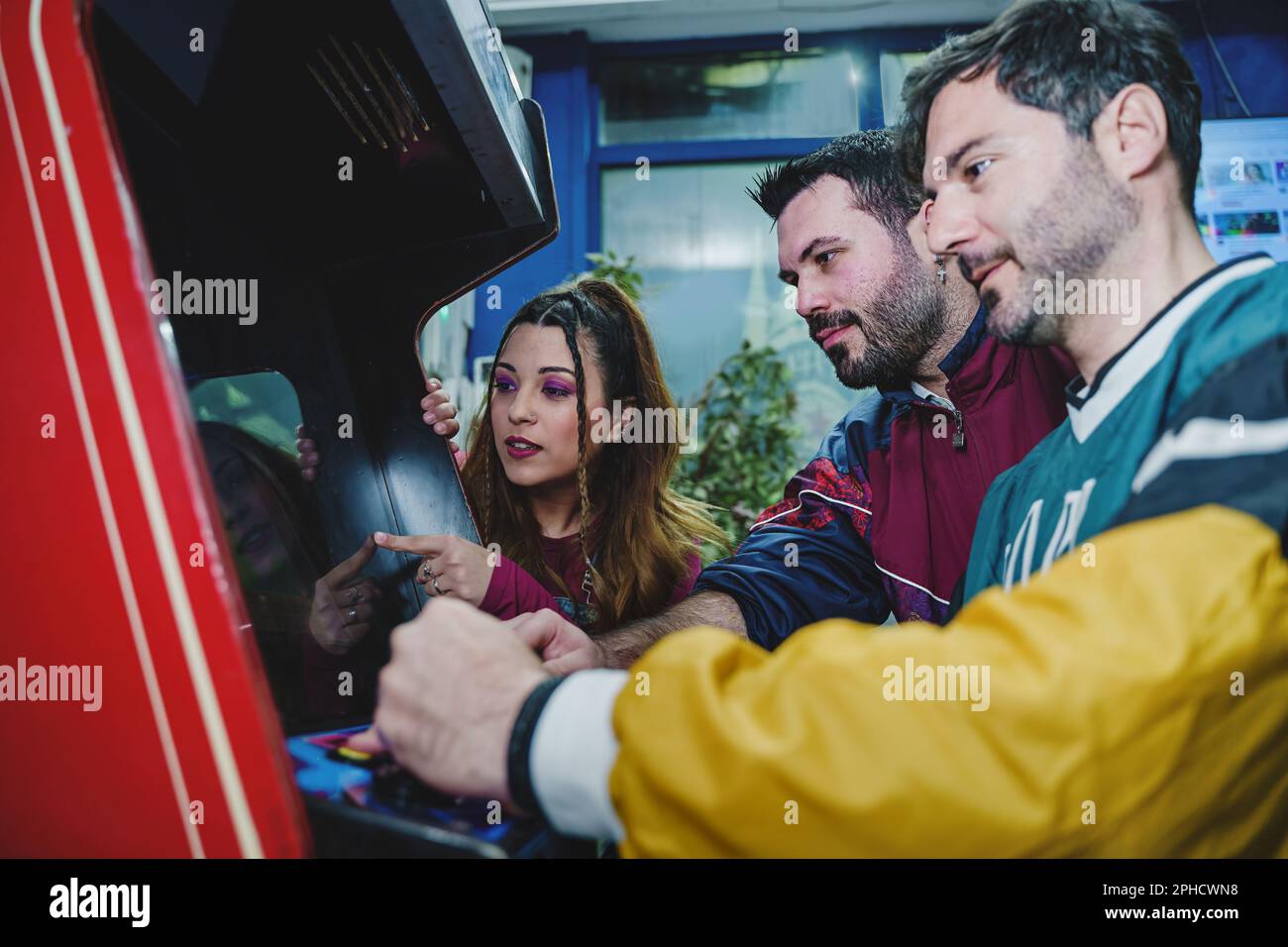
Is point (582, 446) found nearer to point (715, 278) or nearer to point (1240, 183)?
point (1240, 183)

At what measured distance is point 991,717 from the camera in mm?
507

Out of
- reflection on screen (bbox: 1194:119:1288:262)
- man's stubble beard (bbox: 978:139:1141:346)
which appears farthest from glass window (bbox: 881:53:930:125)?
man's stubble beard (bbox: 978:139:1141:346)

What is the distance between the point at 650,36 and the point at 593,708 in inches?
152

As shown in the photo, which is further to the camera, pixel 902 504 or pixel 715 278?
pixel 715 278

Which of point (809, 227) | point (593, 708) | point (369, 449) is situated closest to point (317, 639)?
point (369, 449)

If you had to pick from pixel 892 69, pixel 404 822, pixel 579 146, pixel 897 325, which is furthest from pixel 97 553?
pixel 892 69

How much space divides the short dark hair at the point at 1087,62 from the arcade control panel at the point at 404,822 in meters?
0.95

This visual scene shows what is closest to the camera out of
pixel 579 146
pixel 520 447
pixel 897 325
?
pixel 897 325

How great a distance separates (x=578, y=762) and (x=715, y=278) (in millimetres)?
3346

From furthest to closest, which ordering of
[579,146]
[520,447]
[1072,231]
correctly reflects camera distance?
[579,146]
[520,447]
[1072,231]

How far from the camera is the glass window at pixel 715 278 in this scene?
3.65 meters

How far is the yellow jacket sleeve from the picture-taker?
50 cm
